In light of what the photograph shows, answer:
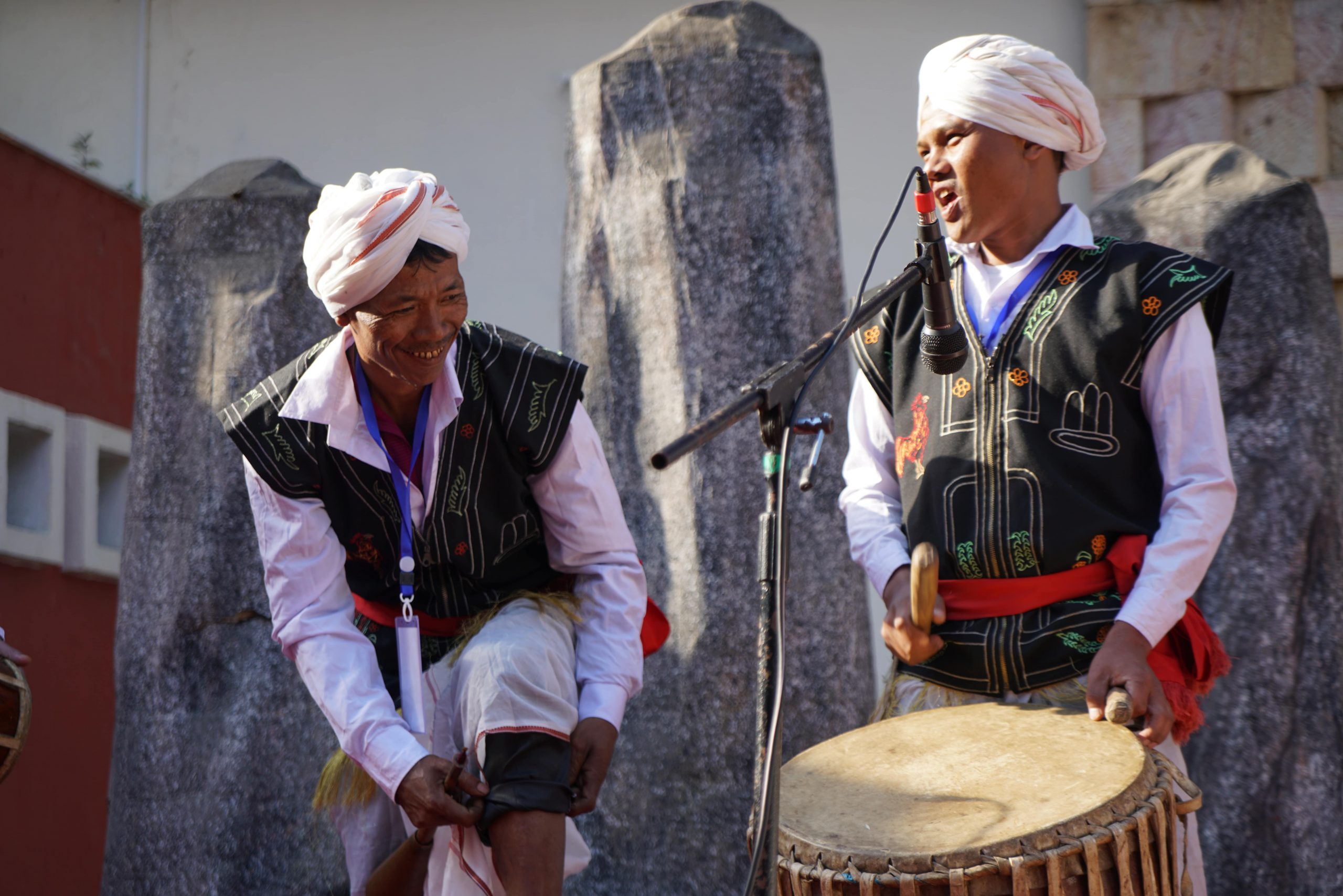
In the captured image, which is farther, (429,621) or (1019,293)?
(429,621)

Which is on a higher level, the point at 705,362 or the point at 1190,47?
the point at 1190,47

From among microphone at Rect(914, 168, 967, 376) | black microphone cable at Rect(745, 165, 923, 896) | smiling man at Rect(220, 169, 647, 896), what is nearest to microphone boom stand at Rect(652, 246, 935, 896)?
black microphone cable at Rect(745, 165, 923, 896)

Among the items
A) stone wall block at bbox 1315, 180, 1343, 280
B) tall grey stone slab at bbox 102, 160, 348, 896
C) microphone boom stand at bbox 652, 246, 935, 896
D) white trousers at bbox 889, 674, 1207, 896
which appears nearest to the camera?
microphone boom stand at bbox 652, 246, 935, 896

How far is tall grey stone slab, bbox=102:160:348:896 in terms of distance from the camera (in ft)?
13.8

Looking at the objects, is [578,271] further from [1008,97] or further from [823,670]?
[1008,97]

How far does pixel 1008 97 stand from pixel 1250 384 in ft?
5.50

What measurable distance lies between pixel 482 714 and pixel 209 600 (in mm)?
1831

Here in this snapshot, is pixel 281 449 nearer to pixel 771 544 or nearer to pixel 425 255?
pixel 425 255

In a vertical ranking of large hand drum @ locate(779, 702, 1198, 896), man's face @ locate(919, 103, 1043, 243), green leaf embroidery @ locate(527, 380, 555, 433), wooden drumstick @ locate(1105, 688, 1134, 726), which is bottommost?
large hand drum @ locate(779, 702, 1198, 896)

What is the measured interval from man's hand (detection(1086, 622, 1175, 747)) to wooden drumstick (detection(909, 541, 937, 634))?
0.30m

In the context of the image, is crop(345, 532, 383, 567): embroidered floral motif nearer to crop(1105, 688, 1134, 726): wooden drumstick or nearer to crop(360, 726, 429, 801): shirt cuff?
crop(360, 726, 429, 801): shirt cuff

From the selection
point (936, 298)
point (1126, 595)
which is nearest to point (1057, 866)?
point (1126, 595)

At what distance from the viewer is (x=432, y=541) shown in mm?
3070

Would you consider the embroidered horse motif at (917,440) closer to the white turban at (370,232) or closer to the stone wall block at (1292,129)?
the white turban at (370,232)
